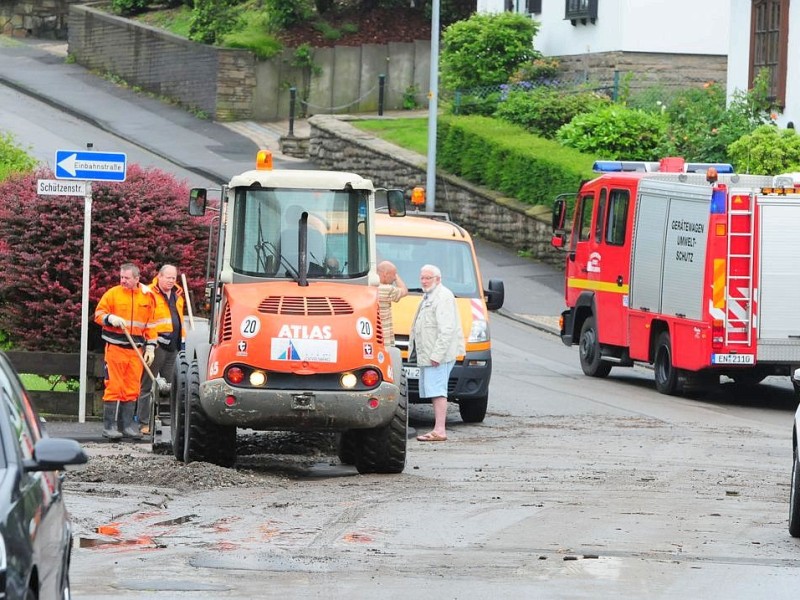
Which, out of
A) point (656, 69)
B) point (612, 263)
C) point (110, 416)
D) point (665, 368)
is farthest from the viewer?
point (656, 69)

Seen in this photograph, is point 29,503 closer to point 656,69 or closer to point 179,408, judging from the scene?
point 179,408

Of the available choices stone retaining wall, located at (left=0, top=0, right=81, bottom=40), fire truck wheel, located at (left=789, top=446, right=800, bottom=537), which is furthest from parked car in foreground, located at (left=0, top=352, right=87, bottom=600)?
stone retaining wall, located at (left=0, top=0, right=81, bottom=40)

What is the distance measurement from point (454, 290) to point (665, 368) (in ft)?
14.1

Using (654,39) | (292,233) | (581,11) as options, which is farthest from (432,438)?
(581,11)

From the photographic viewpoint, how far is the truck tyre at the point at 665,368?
22.7m

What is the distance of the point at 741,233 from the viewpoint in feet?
71.2

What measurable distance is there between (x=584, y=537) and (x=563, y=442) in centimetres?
606

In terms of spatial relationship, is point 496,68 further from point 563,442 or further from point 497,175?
point 563,442

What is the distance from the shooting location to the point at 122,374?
17.9 metres

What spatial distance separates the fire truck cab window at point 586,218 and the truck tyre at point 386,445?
11.2 metres

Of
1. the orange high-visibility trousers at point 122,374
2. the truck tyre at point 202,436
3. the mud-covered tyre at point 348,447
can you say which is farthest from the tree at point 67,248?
the truck tyre at point 202,436

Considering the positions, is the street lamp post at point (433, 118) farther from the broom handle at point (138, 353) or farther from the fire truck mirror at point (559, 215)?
the broom handle at point (138, 353)

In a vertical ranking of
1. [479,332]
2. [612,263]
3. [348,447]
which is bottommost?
[348,447]

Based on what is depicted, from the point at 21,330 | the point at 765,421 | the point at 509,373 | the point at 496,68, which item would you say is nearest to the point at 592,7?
the point at 496,68
